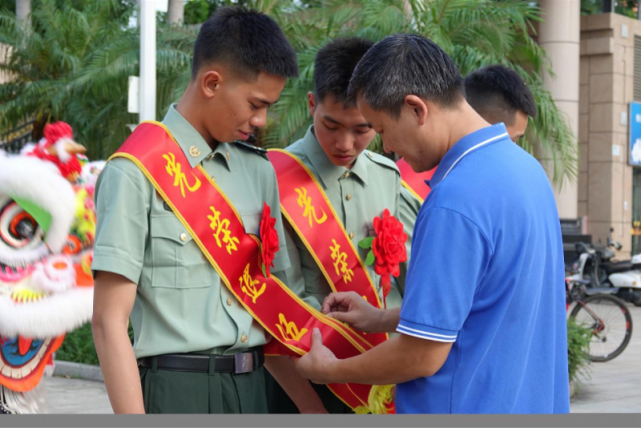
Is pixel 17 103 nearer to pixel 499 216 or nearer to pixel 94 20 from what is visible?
pixel 94 20

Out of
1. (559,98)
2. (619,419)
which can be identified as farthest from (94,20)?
(619,419)

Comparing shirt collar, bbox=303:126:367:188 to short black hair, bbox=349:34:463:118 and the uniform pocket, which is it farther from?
short black hair, bbox=349:34:463:118

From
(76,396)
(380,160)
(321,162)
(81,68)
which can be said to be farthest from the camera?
(81,68)

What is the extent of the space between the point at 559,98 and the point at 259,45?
40.1 ft

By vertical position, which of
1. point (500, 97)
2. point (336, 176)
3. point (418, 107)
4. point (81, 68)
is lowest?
point (336, 176)

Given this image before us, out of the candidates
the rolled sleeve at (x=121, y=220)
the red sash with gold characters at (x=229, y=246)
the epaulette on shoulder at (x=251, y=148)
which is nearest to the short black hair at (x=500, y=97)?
the epaulette on shoulder at (x=251, y=148)

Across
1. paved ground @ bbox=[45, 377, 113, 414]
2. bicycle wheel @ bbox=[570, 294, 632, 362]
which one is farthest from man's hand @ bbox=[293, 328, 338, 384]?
bicycle wheel @ bbox=[570, 294, 632, 362]

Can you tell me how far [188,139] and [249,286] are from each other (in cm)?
42

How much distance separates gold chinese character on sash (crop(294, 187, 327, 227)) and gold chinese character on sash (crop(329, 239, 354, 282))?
8cm

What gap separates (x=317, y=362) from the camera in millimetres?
2084

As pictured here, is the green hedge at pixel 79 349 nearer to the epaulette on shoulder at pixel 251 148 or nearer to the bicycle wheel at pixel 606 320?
the bicycle wheel at pixel 606 320

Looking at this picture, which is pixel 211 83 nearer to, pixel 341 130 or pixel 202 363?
pixel 341 130

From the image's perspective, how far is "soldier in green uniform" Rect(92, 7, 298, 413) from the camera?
1896 mm

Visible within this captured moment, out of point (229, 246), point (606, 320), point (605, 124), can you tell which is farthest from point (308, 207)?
point (605, 124)
